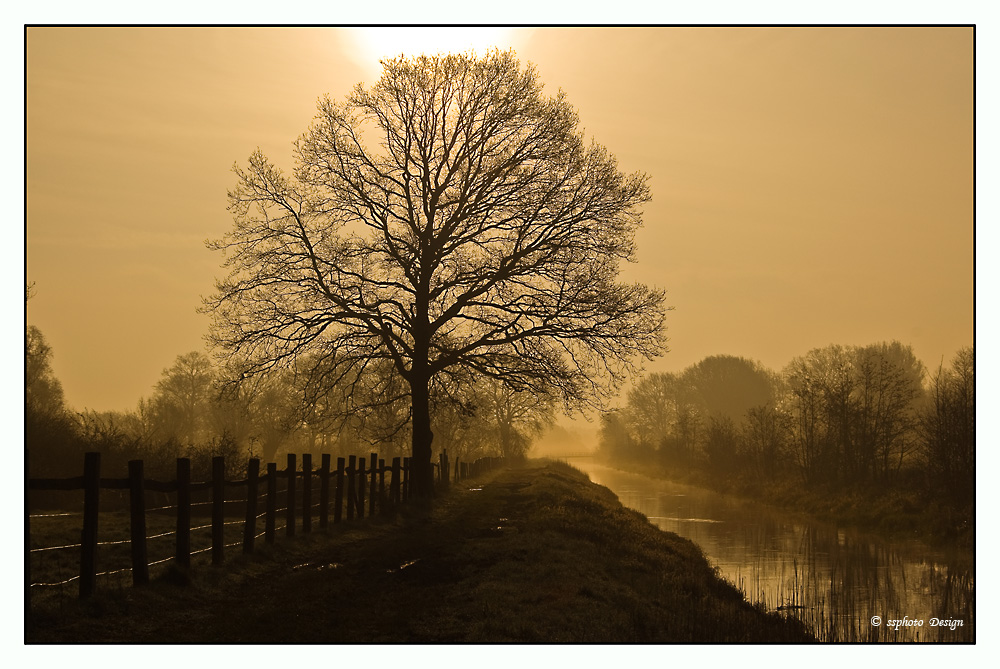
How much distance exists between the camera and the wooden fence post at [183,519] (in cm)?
1168

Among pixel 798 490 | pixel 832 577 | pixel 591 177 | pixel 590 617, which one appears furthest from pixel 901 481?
pixel 590 617

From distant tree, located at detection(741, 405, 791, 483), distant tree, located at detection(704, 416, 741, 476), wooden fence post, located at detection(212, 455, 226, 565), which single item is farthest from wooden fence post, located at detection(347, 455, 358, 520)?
distant tree, located at detection(704, 416, 741, 476)

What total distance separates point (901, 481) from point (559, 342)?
595 inches

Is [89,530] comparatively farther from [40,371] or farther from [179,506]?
[40,371]

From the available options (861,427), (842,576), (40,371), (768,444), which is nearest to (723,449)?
(768,444)

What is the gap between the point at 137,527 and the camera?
35.6 feet

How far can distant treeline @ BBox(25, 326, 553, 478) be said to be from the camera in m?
25.2

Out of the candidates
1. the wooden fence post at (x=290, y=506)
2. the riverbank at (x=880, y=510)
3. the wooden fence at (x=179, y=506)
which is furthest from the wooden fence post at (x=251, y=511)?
the riverbank at (x=880, y=510)

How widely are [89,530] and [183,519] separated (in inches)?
86.6

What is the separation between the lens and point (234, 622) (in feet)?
32.0

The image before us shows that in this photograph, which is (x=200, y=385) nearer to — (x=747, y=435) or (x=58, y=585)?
(x=747, y=435)

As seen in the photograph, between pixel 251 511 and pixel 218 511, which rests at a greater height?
pixel 218 511

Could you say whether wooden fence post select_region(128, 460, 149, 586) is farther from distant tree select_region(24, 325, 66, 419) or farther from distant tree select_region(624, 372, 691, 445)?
distant tree select_region(624, 372, 691, 445)

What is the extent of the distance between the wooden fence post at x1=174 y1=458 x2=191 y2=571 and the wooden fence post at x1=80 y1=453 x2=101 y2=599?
5.97 feet
